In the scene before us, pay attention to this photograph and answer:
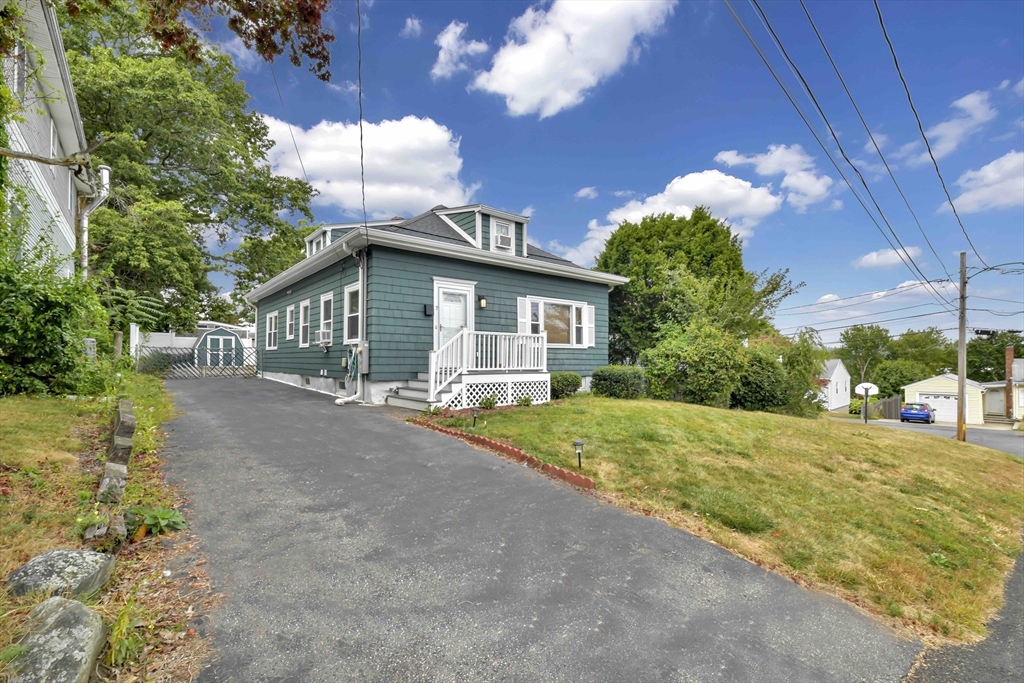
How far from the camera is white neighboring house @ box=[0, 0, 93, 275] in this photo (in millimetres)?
6875

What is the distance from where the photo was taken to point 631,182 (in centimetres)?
1664

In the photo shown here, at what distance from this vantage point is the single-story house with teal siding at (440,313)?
952cm

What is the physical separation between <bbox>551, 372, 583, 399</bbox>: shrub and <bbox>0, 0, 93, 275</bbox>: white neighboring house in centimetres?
933

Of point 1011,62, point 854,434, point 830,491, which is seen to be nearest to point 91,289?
point 830,491

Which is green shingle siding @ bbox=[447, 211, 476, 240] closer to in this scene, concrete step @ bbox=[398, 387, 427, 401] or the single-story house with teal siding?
the single-story house with teal siding

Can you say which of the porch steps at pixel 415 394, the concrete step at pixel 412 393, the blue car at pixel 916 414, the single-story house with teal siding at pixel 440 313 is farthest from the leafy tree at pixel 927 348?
the concrete step at pixel 412 393

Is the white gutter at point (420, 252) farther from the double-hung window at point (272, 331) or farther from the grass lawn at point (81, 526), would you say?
the grass lawn at point (81, 526)

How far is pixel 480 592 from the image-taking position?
9.02 ft

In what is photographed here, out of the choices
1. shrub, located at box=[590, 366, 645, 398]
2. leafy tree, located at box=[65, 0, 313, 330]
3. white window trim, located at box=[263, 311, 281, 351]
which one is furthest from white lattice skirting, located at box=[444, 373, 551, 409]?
leafy tree, located at box=[65, 0, 313, 330]

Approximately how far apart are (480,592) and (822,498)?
432 centimetres

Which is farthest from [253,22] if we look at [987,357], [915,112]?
[987,357]

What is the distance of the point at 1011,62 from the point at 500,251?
459 inches

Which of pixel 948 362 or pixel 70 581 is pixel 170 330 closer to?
pixel 70 581

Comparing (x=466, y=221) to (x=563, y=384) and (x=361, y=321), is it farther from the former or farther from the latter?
(x=563, y=384)
